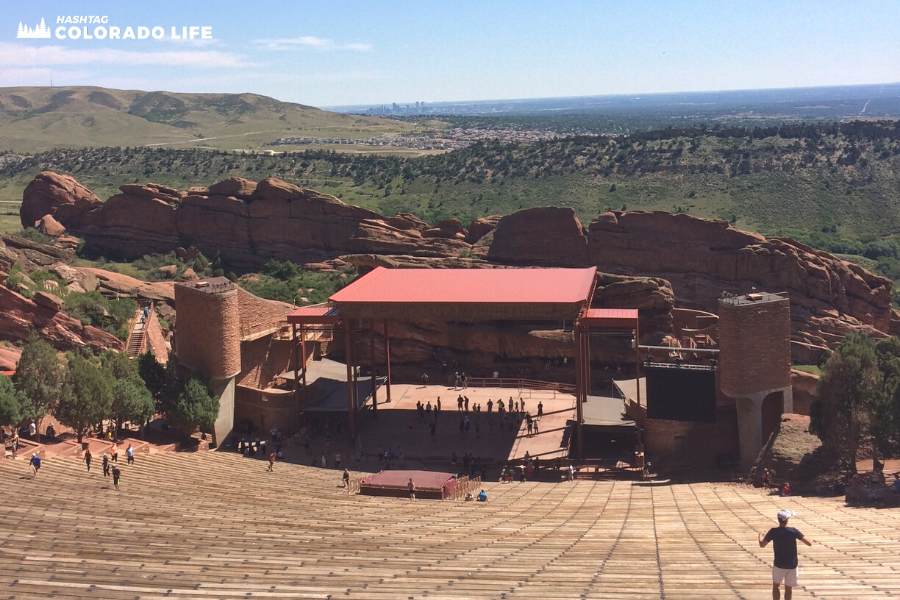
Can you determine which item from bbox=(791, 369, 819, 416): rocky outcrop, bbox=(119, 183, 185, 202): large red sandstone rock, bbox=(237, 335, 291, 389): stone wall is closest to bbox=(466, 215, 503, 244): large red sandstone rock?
bbox=(237, 335, 291, 389): stone wall

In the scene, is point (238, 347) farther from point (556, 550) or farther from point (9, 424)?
point (556, 550)


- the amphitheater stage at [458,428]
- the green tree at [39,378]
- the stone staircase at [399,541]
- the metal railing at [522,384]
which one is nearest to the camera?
the stone staircase at [399,541]

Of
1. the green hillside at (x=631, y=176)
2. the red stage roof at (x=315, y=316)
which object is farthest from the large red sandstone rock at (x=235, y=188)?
the red stage roof at (x=315, y=316)

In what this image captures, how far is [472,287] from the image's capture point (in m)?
37.3

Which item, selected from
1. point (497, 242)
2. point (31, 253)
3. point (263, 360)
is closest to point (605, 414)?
point (263, 360)

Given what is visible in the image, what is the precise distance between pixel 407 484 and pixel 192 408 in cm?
1024

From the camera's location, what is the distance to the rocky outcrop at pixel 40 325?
40.2 meters

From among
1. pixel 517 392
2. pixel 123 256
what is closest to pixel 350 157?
pixel 123 256

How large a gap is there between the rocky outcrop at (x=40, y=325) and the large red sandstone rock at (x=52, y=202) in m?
36.0

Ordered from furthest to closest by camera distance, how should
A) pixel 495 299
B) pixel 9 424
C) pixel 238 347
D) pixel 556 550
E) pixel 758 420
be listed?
pixel 238 347, pixel 495 299, pixel 758 420, pixel 9 424, pixel 556 550

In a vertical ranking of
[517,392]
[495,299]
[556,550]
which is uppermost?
[495,299]

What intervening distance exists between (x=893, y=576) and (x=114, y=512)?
56.7 ft

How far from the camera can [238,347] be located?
37125mm

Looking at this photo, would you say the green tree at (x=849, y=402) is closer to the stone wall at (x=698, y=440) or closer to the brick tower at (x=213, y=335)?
the stone wall at (x=698, y=440)
